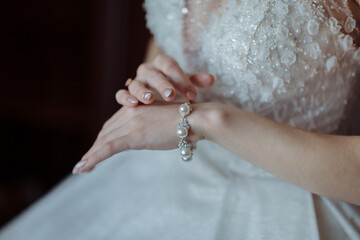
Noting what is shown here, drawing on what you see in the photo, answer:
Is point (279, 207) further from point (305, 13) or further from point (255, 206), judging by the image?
point (305, 13)

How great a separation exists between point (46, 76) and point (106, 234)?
170 cm

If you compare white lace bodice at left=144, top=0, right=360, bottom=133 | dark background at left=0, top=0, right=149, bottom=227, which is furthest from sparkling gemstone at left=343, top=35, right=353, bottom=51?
dark background at left=0, top=0, right=149, bottom=227

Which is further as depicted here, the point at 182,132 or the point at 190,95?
the point at 190,95

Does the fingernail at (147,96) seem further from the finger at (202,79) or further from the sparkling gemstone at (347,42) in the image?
the sparkling gemstone at (347,42)

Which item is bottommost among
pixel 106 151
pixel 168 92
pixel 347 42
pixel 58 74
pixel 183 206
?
pixel 58 74

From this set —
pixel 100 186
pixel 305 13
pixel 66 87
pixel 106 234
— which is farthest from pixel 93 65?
pixel 305 13

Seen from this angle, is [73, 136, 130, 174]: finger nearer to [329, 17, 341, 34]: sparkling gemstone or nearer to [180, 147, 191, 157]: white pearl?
[180, 147, 191, 157]: white pearl

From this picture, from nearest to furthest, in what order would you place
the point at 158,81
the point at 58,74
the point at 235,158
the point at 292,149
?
the point at 292,149, the point at 158,81, the point at 235,158, the point at 58,74

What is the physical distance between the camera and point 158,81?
2.11 feet

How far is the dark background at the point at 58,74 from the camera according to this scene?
2014mm

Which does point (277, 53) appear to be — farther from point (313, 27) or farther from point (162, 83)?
point (162, 83)

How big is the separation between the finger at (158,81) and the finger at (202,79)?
0.21ft

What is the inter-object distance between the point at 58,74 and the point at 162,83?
1721 millimetres

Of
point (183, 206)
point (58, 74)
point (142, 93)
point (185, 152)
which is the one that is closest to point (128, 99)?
point (142, 93)
